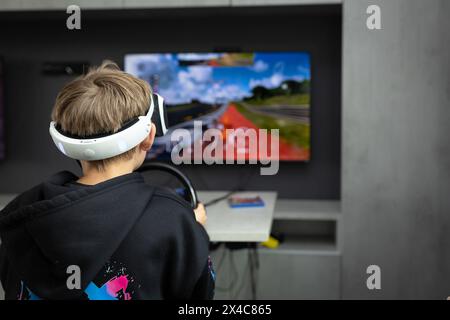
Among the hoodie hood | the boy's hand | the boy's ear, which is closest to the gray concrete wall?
the boy's hand

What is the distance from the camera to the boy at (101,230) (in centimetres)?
94

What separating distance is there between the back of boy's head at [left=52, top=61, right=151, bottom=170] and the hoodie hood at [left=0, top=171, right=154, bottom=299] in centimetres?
12

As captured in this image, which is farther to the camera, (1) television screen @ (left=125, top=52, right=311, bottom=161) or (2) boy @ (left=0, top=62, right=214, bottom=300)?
(1) television screen @ (left=125, top=52, right=311, bottom=161)

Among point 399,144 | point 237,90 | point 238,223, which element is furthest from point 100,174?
point 237,90

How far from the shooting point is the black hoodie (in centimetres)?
94

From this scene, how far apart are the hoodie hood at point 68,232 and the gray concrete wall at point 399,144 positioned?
1992 millimetres

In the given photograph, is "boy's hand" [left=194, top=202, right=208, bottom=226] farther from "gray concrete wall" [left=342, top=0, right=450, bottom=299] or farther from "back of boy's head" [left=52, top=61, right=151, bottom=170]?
"gray concrete wall" [left=342, top=0, right=450, bottom=299]

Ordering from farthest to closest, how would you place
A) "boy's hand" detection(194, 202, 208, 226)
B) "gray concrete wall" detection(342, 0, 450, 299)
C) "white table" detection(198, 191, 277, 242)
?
"gray concrete wall" detection(342, 0, 450, 299), "white table" detection(198, 191, 277, 242), "boy's hand" detection(194, 202, 208, 226)

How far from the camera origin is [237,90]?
128 inches

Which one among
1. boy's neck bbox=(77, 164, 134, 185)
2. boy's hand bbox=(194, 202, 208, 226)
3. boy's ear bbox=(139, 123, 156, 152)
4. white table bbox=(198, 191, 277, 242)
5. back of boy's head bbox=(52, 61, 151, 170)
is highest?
back of boy's head bbox=(52, 61, 151, 170)

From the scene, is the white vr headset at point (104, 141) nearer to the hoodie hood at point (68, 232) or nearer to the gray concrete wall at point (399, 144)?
the hoodie hood at point (68, 232)

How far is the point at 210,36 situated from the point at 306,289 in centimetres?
174
